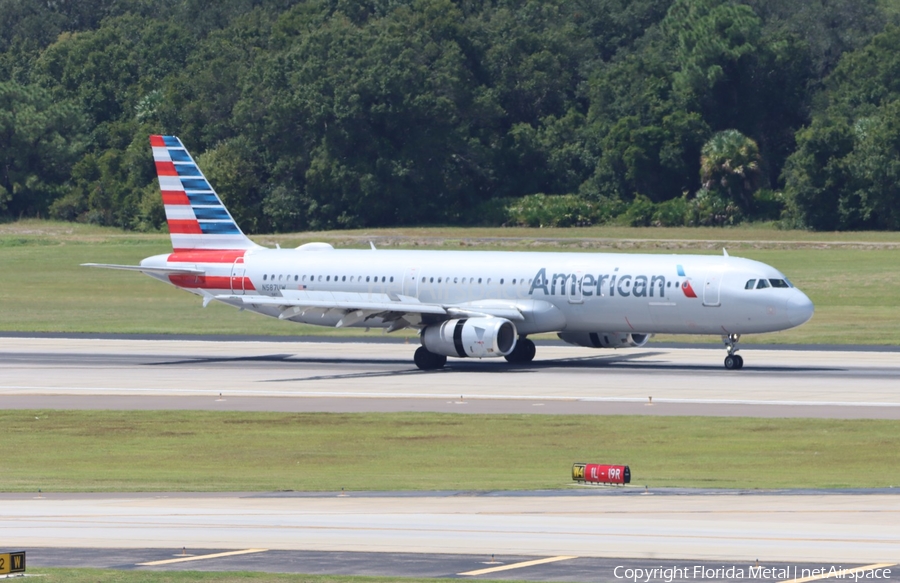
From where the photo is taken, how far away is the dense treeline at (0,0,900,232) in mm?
122750

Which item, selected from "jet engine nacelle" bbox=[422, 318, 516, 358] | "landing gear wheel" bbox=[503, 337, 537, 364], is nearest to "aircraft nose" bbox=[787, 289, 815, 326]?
"jet engine nacelle" bbox=[422, 318, 516, 358]

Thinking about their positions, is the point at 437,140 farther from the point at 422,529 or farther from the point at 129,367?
the point at 422,529

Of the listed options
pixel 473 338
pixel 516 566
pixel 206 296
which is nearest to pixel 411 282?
pixel 473 338

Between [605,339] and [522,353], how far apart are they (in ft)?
10.0

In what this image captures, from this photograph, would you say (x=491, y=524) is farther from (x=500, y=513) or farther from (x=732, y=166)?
(x=732, y=166)

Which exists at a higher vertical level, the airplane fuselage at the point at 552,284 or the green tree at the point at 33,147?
the green tree at the point at 33,147

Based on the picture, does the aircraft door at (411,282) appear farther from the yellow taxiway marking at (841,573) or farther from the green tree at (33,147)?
the green tree at (33,147)

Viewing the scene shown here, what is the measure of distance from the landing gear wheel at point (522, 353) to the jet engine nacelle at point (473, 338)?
214cm

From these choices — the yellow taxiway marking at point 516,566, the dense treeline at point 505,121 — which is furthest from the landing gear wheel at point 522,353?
the dense treeline at point 505,121

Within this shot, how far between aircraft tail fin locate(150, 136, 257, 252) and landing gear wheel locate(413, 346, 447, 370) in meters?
11.0

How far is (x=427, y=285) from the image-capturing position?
53.2 metres

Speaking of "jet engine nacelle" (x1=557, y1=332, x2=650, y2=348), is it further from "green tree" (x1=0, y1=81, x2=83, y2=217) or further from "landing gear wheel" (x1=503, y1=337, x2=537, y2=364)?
"green tree" (x1=0, y1=81, x2=83, y2=217)

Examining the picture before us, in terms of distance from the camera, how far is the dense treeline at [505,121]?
12275cm

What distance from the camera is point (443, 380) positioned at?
47719mm
